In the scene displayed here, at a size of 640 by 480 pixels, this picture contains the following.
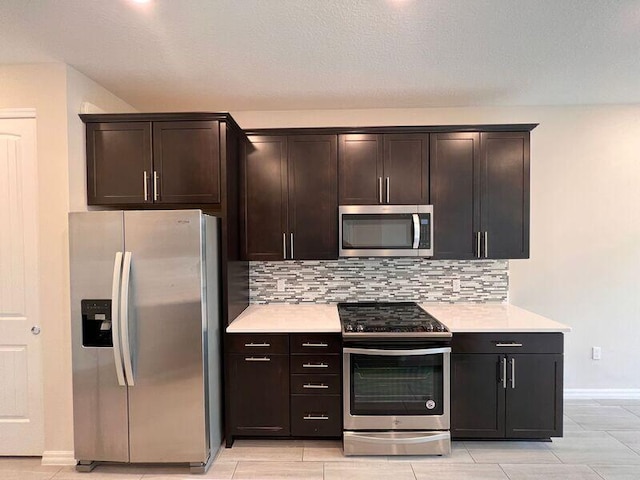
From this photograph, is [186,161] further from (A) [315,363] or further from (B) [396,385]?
(B) [396,385]

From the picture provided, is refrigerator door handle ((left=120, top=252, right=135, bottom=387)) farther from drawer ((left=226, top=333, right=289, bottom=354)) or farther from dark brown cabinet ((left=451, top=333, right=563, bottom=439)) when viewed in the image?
dark brown cabinet ((left=451, top=333, right=563, bottom=439))

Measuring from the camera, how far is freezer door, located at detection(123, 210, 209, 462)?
2.27 meters

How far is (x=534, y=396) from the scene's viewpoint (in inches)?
99.8

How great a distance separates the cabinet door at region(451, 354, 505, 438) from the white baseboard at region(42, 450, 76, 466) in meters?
2.69

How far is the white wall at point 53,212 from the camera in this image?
8.03 ft

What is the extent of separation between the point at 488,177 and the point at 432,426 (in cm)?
199

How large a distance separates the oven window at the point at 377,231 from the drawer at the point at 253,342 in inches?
36.6

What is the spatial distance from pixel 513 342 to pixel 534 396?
0.42 meters

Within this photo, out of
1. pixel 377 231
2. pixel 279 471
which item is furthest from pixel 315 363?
pixel 377 231

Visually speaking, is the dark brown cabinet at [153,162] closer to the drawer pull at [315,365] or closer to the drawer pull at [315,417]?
the drawer pull at [315,365]

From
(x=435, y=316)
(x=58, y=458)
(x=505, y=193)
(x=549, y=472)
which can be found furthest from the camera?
(x=505, y=193)

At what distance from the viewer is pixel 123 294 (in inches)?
86.9

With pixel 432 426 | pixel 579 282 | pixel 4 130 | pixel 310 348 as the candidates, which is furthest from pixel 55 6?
pixel 579 282

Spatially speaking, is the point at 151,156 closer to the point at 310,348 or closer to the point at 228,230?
the point at 228,230
